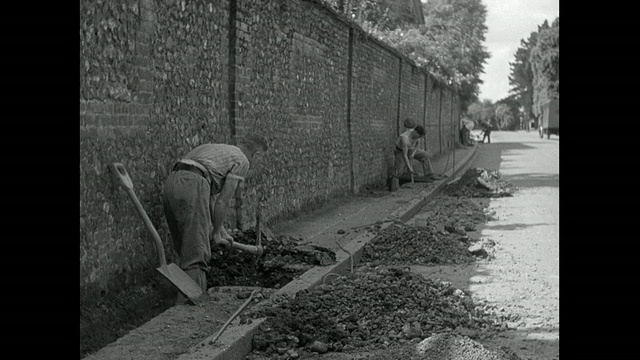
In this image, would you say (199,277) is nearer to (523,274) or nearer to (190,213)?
(190,213)

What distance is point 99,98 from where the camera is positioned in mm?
5703

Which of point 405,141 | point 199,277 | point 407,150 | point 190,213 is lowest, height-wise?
point 199,277

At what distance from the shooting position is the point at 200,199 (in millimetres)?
6418

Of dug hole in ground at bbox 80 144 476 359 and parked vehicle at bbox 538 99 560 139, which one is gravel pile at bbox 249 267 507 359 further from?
parked vehicle at bbox 538 99 560 139

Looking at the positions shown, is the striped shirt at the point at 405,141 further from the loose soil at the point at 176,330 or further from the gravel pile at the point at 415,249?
the loose soil at the point at 176,330

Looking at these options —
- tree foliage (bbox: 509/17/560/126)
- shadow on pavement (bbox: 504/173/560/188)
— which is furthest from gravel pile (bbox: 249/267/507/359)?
tree foliage (bbox: 509/17/560/126)

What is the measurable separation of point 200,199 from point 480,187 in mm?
11779

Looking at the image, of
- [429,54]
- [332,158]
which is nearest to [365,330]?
[332,158]

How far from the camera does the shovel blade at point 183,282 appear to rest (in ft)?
19.3

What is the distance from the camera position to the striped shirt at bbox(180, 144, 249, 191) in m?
6.61

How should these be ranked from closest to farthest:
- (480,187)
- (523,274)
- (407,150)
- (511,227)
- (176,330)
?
(176,330) → (523,274) → (511,227) → (480,187) → (407,150)

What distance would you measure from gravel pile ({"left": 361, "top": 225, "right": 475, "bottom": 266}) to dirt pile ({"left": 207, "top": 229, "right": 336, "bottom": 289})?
115cm

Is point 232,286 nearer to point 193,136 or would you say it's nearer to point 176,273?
point 176,273

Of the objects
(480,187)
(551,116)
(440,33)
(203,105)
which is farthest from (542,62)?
(203,105)
